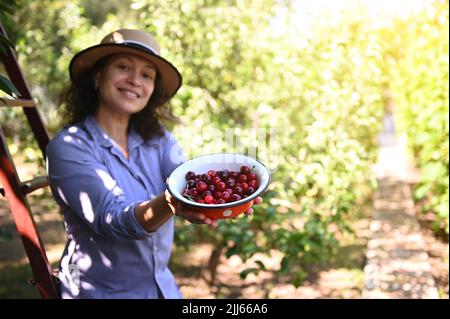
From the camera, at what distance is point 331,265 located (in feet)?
15.5

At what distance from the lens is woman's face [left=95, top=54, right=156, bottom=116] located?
1911 millimetres

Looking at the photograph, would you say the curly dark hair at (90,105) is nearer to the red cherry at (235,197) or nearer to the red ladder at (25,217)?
the red ladder at (25,217)

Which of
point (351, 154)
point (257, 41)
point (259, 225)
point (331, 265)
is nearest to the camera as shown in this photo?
point (259, 225)

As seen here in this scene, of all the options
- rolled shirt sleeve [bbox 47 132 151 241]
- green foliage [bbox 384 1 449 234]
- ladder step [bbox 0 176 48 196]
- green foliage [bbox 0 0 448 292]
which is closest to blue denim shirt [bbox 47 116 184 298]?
rolled shirt sleeve [bbox 47 132 151 241]

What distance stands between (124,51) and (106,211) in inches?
26.8

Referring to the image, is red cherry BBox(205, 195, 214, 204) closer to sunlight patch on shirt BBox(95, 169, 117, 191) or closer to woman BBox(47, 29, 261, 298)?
woman BBox(47, 29, 261, 298)

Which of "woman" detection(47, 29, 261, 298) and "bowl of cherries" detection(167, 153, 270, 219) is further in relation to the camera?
"woman" detection(47, 29, 261, 298)

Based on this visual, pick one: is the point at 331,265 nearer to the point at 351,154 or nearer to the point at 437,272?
the point at 437,272

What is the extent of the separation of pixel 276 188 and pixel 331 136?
658 millimetres

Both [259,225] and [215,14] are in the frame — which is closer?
[259,225]

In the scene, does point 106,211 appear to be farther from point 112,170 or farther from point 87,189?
point 112,170

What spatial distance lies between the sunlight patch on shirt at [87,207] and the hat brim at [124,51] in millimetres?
601

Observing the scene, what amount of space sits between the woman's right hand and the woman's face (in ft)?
2.13
